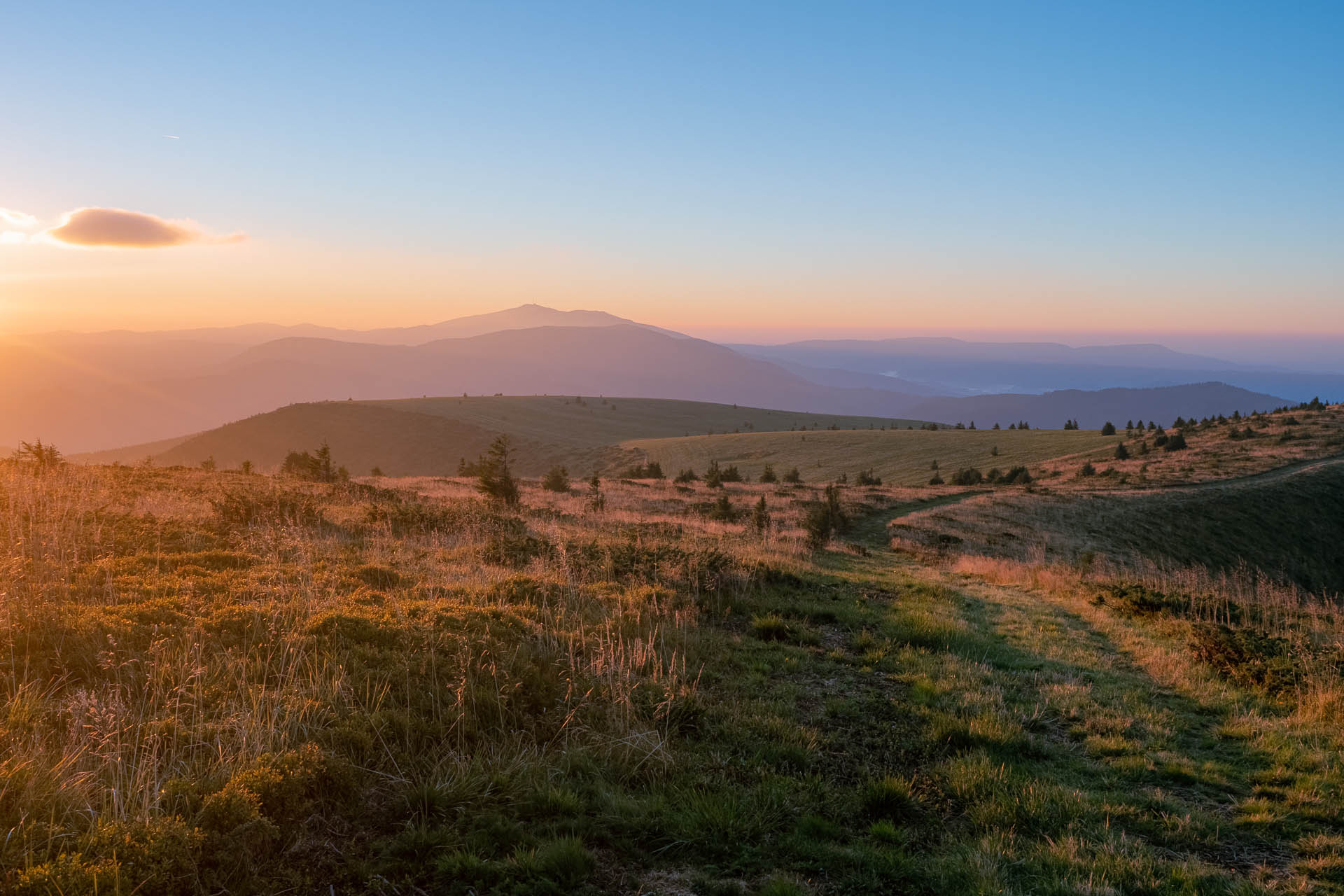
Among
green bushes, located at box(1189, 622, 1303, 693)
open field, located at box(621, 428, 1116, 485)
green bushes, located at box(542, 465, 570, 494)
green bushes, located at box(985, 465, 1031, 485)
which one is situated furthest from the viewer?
open field, located at box(621, 428, 1116, 485)

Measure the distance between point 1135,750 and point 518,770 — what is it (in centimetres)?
627

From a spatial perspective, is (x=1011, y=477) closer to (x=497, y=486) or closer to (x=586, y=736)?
(x=497, y=486)

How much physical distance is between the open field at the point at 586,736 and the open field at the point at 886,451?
150ft

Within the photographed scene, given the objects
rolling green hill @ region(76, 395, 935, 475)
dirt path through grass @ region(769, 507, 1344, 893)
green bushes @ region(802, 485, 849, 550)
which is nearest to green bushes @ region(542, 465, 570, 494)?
green bushes @ region(802, 485, 849, 550)

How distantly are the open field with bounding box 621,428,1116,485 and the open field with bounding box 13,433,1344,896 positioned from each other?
150 feet

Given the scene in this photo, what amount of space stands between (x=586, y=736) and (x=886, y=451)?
63034 mm

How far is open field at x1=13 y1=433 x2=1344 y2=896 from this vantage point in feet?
14.1

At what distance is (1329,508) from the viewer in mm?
36250

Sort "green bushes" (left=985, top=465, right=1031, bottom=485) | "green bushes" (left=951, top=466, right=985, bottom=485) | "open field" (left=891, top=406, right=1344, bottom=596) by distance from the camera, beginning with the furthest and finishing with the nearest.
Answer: "green bushes" (left=951, top=466, right=985, bottom=485) → "green bushes" (left=985, top=465, right=1031, bottom=485) → "open field" (left=891, top=406, right=1344, bottom=596)

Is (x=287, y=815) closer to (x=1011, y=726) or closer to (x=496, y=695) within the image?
(x=496, y=695)

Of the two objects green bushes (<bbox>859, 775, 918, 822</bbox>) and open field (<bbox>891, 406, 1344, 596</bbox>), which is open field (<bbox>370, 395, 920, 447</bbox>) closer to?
open field (<bbox>891, 406, 1344, 596</bbox>)

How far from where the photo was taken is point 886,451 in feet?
214

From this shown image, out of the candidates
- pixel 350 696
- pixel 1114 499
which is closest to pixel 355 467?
pixel 1114 499

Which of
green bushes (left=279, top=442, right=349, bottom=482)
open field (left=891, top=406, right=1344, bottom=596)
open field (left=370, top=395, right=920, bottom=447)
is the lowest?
open field (left=891, top=406, right=1344, bottom=596)
